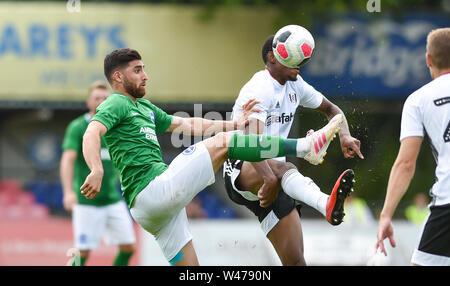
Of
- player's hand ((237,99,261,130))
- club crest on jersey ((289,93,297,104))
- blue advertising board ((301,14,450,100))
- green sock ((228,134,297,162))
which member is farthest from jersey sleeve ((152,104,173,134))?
blue advertising board ((301,14,450,100))

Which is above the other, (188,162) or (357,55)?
(188,162)

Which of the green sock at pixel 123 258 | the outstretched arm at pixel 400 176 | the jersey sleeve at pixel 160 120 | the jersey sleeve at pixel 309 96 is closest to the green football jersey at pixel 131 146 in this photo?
the jersey sleeve at pixel 160 120

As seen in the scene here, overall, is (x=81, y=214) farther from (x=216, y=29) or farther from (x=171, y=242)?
(x=216, y=29)

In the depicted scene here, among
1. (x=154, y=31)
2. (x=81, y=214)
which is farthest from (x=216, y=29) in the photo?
(x=81, y=214)

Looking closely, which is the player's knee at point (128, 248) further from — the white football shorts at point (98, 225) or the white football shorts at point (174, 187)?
the white football shorts at point (174, 187)

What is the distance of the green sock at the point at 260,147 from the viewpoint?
5.45m

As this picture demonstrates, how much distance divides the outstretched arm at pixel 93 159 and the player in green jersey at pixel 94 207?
380 cm

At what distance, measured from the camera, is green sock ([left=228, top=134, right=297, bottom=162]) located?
5.45 m

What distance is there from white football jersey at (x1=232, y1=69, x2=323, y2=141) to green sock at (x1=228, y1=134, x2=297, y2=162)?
21.0 inches

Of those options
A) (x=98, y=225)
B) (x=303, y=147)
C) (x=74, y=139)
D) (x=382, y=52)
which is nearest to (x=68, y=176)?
(x=74, y=139)

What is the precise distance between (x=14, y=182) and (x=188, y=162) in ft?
45.6

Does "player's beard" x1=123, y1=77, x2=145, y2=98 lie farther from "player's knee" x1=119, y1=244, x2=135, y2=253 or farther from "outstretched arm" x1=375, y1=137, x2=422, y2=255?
"player's knee" x1=119, y1=244, x2=135, y2=253
